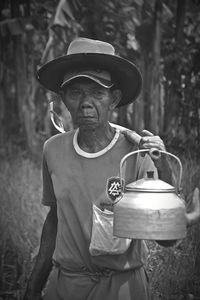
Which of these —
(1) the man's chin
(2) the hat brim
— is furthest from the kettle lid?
(2) the hat brim

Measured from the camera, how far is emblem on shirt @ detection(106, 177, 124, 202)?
2459 mm

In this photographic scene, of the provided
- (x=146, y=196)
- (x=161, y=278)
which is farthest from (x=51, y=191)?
(x=161, y=278)

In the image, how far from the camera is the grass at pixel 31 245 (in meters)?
3.84

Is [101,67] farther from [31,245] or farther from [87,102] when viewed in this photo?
[31,245]

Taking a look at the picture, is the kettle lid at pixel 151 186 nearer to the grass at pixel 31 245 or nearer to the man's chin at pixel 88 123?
the man's chin at pixel 88 123

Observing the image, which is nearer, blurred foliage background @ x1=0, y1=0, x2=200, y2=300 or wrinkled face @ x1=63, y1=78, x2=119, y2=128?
wrinkled face @ x1=63, y1=78, x2=119, y2=128

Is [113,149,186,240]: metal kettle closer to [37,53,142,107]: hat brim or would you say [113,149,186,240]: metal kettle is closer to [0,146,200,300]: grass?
[37,53,142,107]: hat brim

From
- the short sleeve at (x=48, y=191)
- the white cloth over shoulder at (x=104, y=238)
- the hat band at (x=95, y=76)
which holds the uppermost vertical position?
the hat band at (x=95, y=76)

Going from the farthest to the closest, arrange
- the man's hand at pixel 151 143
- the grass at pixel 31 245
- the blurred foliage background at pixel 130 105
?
the blurred foliage background at pixel 130 105 < the grass at pixel 31 245 < the man's hand at pixel 151 143

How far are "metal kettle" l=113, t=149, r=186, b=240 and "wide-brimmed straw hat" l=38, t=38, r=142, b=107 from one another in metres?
0.68

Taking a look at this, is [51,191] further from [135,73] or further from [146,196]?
[146,196]

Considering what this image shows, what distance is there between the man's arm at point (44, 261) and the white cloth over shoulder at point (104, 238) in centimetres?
48

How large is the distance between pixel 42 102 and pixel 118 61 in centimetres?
751

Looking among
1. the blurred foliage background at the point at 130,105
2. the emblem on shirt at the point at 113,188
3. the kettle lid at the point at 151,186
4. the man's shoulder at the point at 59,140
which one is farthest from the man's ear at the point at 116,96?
the blurred foliage background at the point at 130,105
